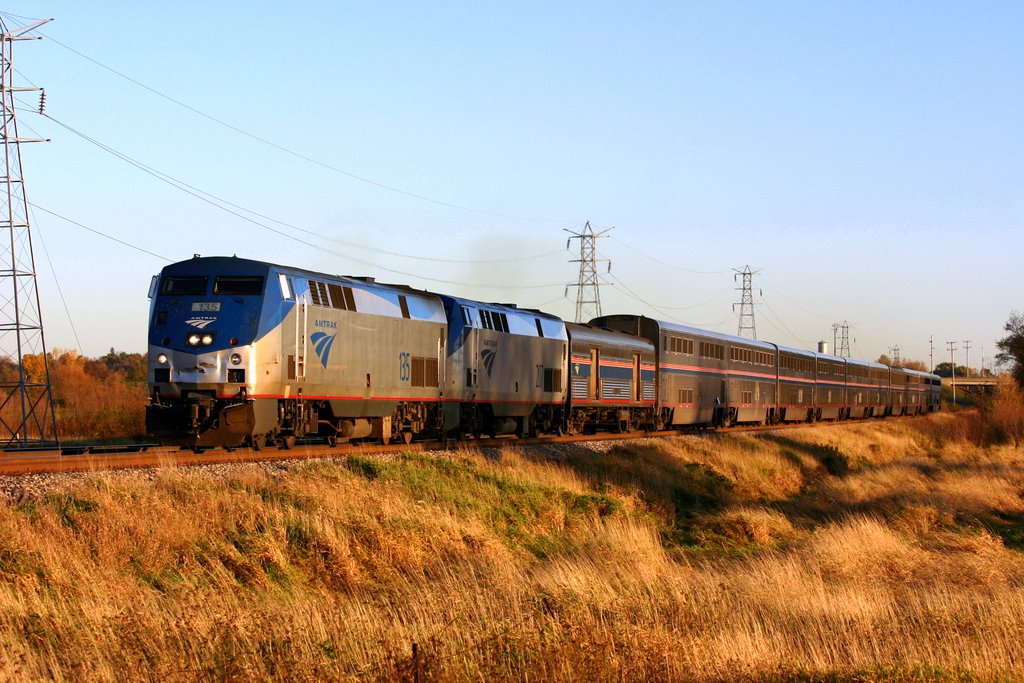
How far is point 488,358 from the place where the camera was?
1284 inches

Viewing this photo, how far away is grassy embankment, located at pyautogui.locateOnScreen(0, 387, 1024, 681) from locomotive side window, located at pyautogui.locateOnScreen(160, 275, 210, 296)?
488 centimetres

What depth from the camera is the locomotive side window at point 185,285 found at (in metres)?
22.9

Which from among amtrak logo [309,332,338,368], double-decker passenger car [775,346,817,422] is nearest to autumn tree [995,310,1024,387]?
double-decker passenger car [775,346,817,422]

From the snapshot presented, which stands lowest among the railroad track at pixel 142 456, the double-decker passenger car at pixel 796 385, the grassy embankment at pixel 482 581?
the grassy embankment at pixel 482 581

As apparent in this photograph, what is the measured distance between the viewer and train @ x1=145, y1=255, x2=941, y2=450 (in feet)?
72.6

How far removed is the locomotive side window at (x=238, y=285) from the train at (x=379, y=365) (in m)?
0.03

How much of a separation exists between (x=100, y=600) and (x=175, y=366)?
Answer: 10365 millimetres

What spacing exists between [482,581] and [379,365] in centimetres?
1146

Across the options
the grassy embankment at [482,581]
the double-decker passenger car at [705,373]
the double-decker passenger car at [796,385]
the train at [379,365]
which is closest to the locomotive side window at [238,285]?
the train at [379,365]

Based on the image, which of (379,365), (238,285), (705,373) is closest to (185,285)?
(238,285)

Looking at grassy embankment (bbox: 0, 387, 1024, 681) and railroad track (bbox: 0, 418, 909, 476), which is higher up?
railroad track (bbox: 0, 418, 909, 476)

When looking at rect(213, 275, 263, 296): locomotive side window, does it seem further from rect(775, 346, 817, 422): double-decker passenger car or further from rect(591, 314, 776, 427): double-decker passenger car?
rect(775, 346, 817, 422): double-decker passenger car

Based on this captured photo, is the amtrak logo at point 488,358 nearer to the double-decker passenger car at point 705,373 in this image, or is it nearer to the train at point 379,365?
the train at point 379,365

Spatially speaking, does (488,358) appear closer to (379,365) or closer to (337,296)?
(379,365)
